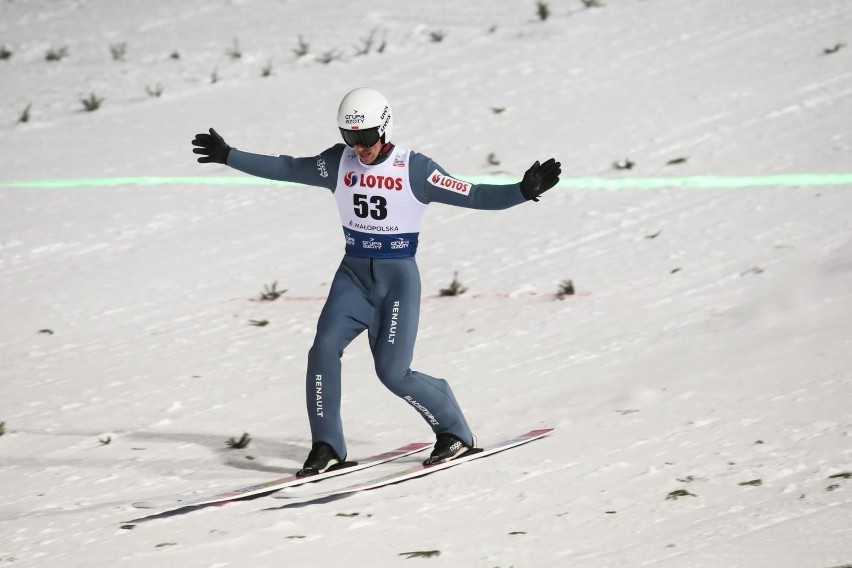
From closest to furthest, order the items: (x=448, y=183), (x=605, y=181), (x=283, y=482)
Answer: (x=283, y=482) → (x=448, y=183) → (x=605, y=181)

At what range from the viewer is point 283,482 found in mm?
5941

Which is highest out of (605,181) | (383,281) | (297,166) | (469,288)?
(605,181)

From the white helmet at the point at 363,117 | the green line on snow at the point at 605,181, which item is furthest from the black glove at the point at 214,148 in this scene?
the green line on snow at the point at 605,181

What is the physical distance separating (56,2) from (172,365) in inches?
403

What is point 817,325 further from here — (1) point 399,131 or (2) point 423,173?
(1) point 399,131

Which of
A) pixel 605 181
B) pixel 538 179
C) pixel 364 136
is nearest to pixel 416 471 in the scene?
pixel 538 179

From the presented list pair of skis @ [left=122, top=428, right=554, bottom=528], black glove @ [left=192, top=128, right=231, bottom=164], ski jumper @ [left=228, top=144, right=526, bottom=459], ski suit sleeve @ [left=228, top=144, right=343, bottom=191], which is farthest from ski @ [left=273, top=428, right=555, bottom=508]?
black glove @ [left=192, top=128, right=231, bottom=164]

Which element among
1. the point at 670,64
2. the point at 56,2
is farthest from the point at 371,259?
the point at 56,2

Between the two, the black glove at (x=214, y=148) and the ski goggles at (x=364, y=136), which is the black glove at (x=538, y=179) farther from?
the black glove at (x=214, y=148)

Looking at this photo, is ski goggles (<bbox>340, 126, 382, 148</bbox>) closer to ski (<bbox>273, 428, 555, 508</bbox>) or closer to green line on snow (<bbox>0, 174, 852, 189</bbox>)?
ski (<bbox>273, 428, 555, 508</bbox>)

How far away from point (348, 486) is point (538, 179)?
152 centimetres

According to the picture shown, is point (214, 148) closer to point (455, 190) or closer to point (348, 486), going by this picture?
point (455, 190)

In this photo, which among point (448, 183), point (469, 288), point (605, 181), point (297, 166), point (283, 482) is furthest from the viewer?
point (605, 181)

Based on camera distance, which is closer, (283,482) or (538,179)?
(538,179)
